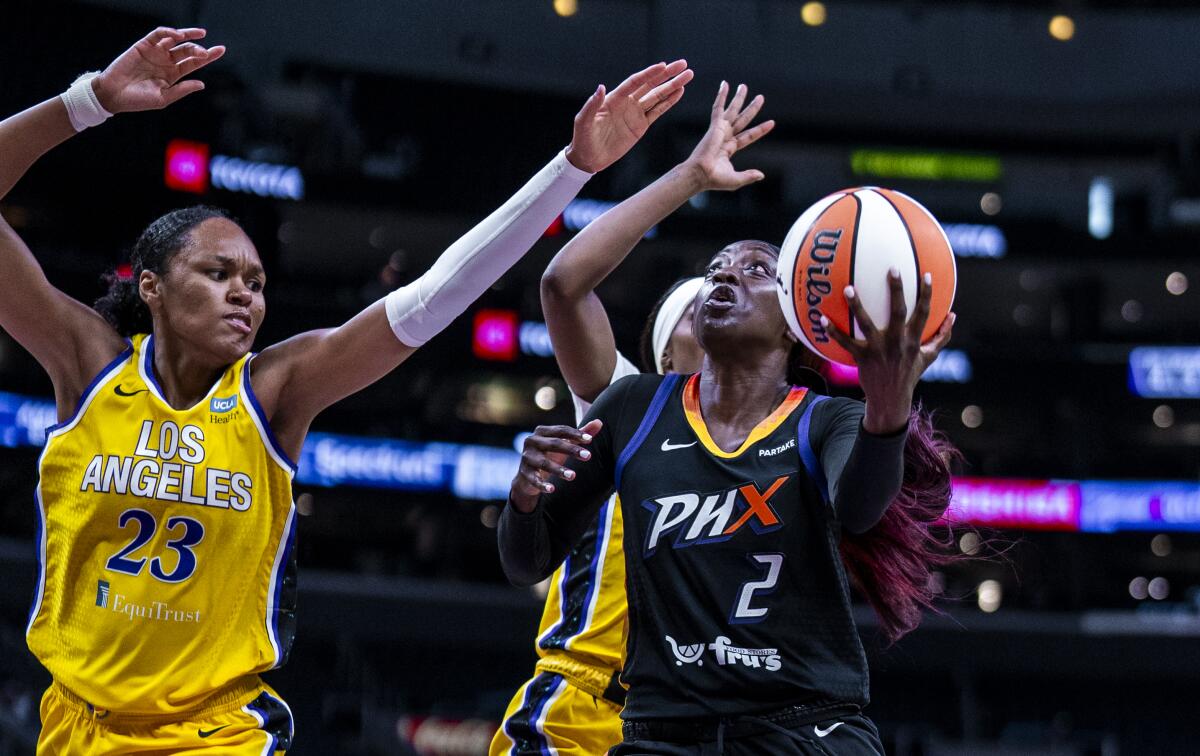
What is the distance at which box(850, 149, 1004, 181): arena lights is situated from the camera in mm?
23578

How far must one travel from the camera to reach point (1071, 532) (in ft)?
64.3

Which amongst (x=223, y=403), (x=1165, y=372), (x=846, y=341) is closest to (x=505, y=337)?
(x=1165, y=372)

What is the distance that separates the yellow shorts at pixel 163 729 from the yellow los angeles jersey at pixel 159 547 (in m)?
0.05

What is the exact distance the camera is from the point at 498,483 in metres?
18.2

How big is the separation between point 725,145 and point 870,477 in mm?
1523

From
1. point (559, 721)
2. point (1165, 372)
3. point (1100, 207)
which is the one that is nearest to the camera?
point (559, 721)

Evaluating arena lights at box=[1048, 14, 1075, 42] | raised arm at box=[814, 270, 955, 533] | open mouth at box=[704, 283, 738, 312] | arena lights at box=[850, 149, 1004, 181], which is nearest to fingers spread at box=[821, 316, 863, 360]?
raised arm at box=[814, 270, 955, 533]

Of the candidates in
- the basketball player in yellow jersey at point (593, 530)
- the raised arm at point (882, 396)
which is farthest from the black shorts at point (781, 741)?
the basketball player in yellow jersey at point (593, 530)

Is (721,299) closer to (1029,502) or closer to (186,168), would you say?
(186,168)

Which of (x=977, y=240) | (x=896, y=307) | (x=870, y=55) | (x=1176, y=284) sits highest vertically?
(x=870, y=55)

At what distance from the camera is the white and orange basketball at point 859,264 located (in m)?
3.21

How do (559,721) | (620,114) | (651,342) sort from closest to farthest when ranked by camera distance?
(620,114) → (559,721) → (651,342)

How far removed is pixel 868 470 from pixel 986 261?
59.2 ft

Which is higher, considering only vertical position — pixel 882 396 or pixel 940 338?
pixel 940 338
